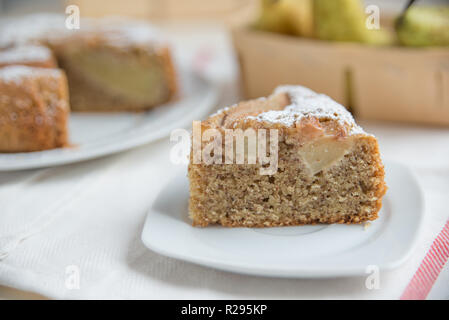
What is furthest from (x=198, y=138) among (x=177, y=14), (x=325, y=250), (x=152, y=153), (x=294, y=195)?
(x=177, y=14)

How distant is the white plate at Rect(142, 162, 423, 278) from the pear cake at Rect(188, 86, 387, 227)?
0.05m

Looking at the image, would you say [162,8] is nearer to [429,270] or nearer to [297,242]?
[297,242]

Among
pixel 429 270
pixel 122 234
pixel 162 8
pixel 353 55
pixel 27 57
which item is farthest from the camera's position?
pixel 162 8

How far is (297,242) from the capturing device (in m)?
1.54

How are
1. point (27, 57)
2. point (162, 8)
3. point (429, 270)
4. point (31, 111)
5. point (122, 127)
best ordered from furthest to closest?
point (162, 8), point (122, 127), point (27, 57), point (31, 111), point (429, 270)

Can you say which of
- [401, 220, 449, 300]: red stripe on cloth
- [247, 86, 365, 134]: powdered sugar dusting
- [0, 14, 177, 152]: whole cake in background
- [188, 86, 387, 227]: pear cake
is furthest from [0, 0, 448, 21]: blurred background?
[401, 220, 449, 300]: red stripe on cloth

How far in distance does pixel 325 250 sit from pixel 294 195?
239 millimetres

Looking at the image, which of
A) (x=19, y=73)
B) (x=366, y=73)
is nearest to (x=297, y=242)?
(x=366, y=73)

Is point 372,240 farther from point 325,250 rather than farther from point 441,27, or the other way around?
point 441,27

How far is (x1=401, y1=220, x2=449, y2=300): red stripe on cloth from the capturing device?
1374 mm

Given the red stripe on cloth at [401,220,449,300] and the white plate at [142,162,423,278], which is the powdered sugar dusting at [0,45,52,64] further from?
→ the red stripe on cloth at [401,220,449,300]

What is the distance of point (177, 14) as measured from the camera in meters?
5.21

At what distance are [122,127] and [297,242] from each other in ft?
4.87

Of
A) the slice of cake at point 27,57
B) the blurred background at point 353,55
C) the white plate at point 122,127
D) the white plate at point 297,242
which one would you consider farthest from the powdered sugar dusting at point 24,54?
the white plate at point 297,242
